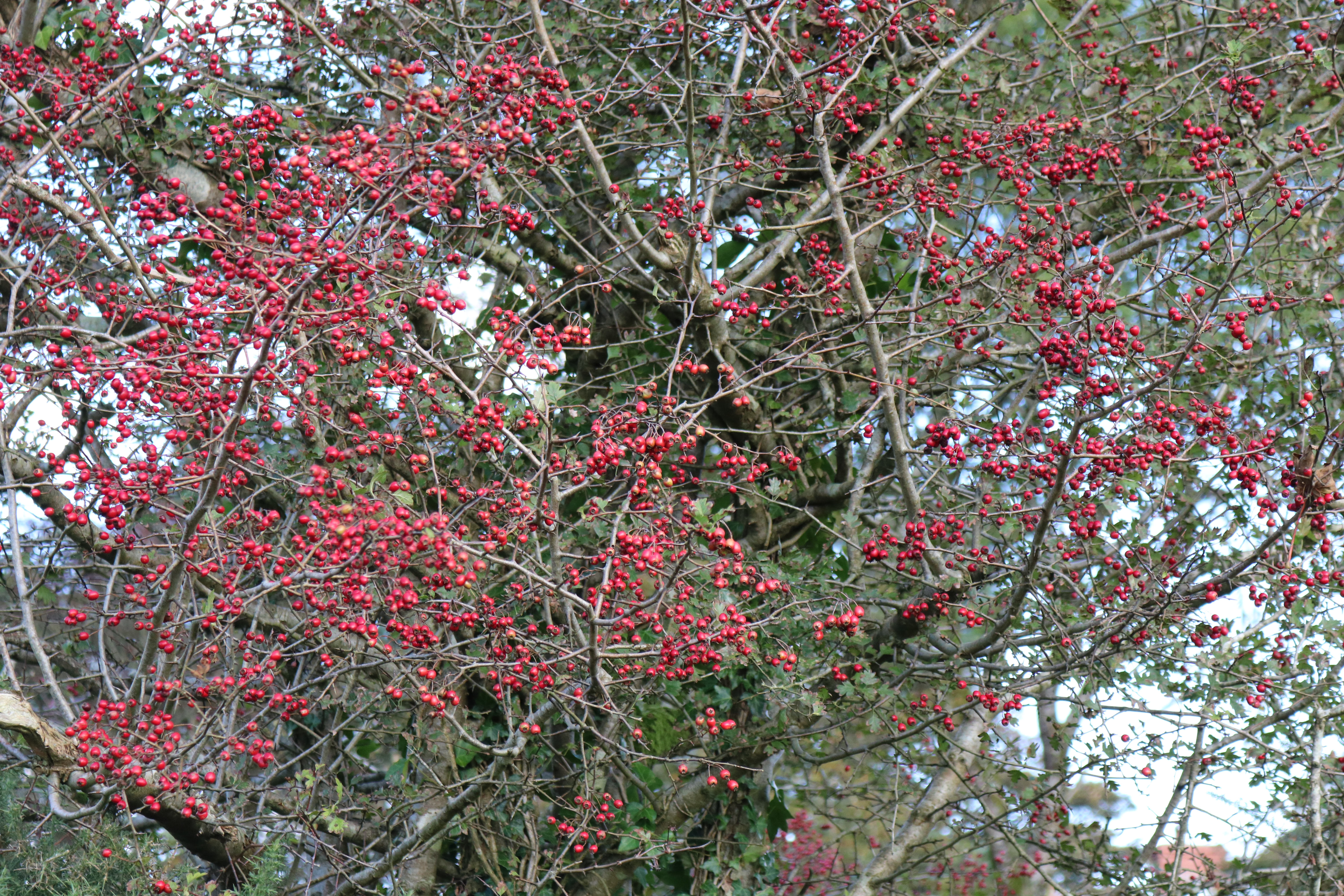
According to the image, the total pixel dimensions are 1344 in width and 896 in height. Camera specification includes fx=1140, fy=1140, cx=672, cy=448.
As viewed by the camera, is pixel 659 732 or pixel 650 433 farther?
pixel 659 732

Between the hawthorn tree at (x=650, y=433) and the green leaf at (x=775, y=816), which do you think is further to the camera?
the green leaf at (x=775, y=816)

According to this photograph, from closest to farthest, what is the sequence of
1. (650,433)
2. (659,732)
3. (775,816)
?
(650,433), (659,732), (775,816)

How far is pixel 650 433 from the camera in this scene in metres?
3.25

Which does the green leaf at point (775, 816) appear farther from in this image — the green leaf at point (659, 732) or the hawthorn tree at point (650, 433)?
the green leaf at point (659, 732)

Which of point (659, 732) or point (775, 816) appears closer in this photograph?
point (659, 732)

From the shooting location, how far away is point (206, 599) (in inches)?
200

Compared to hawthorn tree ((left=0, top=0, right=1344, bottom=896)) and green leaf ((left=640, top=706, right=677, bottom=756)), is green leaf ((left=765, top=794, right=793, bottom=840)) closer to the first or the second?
hawthorn tree ((left=0, top=0, right=1344, bottom=896))

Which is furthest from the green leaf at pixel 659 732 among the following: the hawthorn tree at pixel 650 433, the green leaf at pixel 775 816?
the green leaf at pixel 775 816

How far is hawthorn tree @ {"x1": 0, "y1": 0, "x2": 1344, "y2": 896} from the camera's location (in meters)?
3.61

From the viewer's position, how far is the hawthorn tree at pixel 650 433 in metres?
3.61

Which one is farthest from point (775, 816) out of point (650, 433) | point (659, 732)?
point (650, 433)

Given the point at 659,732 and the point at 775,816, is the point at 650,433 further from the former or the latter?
the point at 775,816

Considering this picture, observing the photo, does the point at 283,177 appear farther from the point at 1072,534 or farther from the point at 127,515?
the point at 1072,534

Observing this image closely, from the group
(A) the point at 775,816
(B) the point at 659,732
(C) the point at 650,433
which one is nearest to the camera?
(C) the point at 650,433
